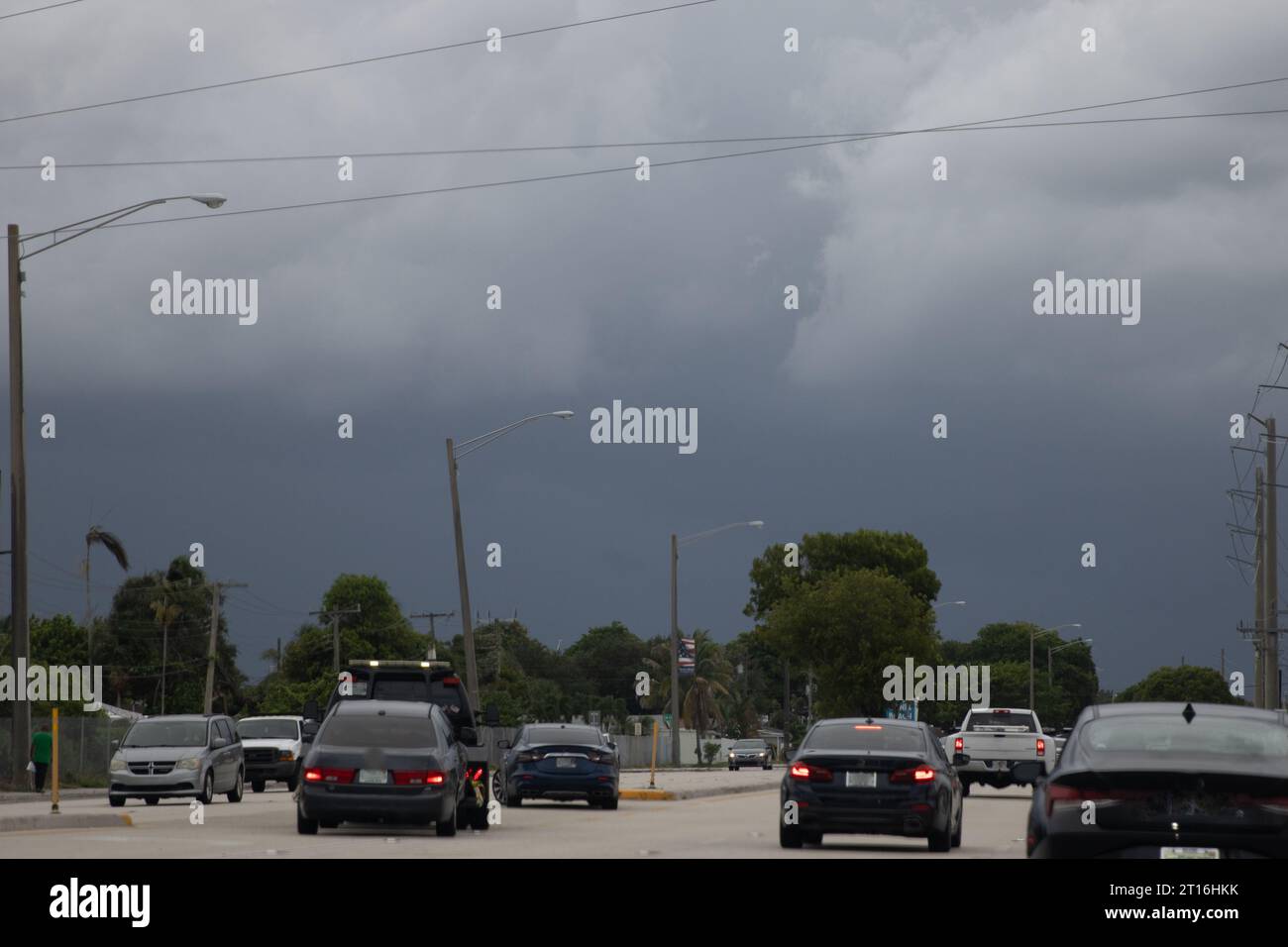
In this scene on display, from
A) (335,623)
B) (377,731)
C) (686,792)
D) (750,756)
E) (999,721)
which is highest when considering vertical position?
(335,623)

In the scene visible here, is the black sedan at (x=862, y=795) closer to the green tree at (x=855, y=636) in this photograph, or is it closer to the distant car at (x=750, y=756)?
the distant car at (x=750, y=756)

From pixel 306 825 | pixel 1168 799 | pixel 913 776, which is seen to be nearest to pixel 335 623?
pixel 306 825

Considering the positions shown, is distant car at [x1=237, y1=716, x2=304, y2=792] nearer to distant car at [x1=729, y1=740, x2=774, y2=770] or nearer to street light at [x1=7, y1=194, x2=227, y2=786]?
street light at [x1=7, y1=194, x2=227, y2=786]

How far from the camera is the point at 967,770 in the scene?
36.8 meters

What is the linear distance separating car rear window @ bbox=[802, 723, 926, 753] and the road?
1120 mm

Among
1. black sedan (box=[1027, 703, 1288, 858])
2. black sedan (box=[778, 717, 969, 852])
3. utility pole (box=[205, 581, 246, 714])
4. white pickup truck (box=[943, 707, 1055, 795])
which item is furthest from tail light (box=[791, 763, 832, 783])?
utility pole (box=[205, 581, 246, 714])

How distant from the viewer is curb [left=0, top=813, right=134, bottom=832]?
24234 mm

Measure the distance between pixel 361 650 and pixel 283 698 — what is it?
6168 mm

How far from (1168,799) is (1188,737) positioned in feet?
3.01

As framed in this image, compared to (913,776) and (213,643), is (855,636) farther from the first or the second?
(913,776)

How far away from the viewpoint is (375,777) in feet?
69.4

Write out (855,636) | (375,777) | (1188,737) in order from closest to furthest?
(1188,737) → (375,777) → (855,636)

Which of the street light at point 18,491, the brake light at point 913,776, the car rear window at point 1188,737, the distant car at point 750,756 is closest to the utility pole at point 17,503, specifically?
the street light at point 18,491
